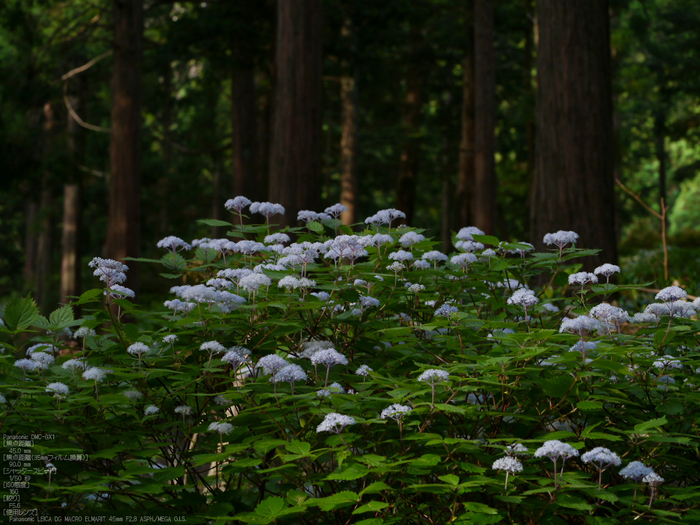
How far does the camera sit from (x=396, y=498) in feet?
7.72

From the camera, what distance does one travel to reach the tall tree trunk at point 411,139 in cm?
1973

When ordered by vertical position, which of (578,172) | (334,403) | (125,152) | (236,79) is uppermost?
(236,79)

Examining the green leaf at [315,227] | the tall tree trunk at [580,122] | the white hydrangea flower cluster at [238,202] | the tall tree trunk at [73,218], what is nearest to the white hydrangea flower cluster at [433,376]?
the green leaf at [315,227]

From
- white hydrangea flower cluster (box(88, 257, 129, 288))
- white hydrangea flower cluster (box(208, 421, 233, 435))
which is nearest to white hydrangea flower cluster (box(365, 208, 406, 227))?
white hydrangea flower cluster (box(88, 257, 129, 288))

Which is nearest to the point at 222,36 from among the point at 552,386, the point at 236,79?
the point at 236,79

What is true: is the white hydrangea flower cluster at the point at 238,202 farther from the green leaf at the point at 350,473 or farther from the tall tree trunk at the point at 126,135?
the tall tree trunk at the point at 126,135

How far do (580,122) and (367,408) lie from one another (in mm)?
4701

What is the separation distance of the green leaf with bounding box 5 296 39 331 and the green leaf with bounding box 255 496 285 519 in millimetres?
1385

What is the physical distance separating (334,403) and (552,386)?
2.72ft

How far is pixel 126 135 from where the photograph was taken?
13.6 metres

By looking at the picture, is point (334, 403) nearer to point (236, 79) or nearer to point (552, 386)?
point (552, 386)

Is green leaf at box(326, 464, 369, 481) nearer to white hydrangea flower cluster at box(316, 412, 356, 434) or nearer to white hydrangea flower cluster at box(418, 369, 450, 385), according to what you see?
white hydrangea flower cluster at box(316, 412, 356, 434)

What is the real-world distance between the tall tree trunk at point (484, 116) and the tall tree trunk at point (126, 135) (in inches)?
316

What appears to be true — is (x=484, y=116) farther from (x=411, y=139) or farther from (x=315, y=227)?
(x=315, y=227)
